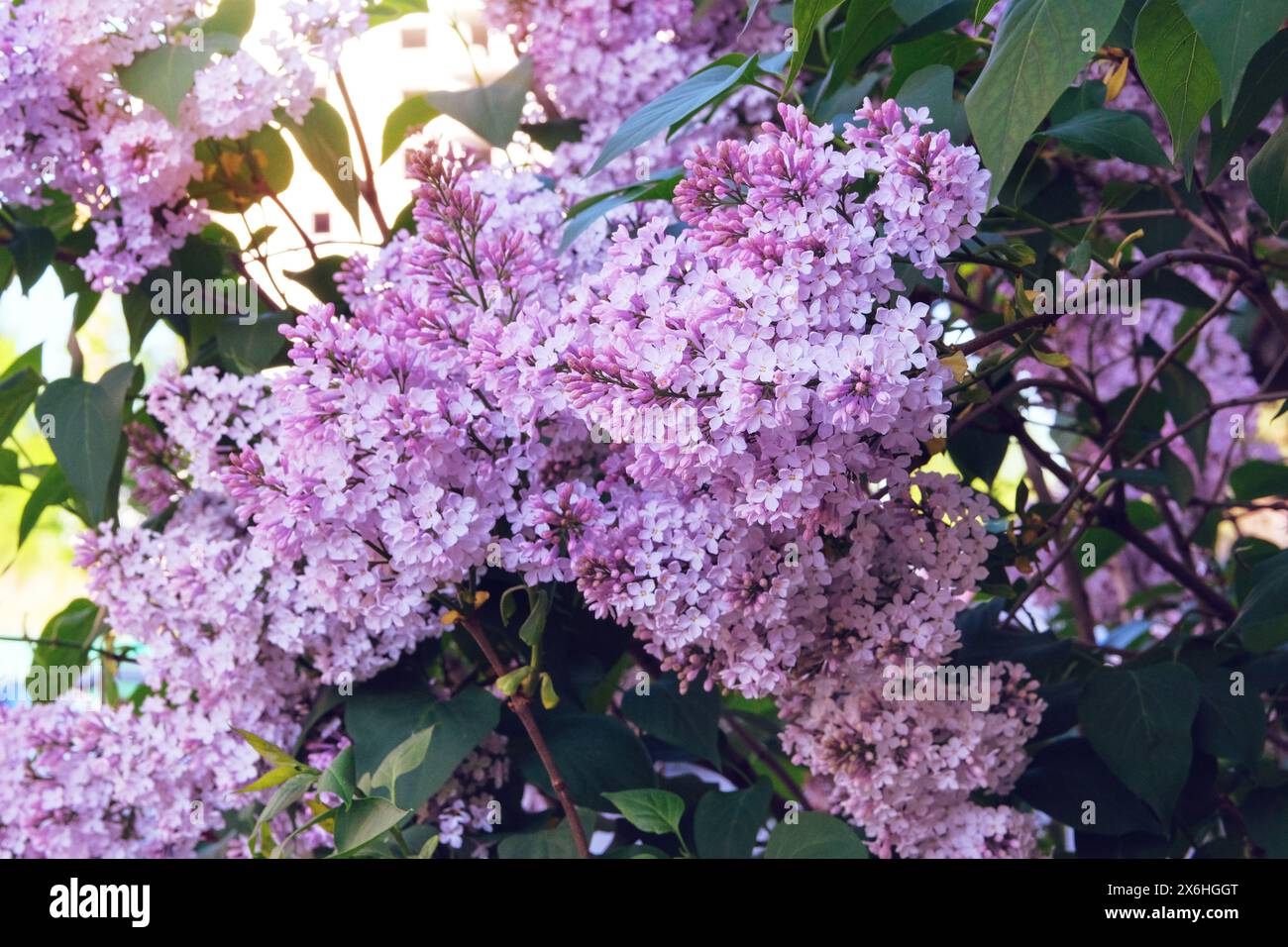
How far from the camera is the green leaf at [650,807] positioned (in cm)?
71

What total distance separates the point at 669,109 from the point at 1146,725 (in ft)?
1.53

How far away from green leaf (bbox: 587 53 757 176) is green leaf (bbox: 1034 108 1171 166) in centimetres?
18

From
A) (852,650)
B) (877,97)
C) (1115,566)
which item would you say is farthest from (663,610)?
(1115,566)

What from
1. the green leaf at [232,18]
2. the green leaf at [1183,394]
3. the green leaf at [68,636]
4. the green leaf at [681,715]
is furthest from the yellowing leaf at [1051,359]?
the green leaf at [68,636]

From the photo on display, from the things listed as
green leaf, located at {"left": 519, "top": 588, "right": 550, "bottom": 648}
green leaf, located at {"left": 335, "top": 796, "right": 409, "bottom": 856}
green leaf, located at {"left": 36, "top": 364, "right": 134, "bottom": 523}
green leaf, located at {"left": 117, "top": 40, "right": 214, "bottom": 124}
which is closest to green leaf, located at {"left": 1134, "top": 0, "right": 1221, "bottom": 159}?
green leaf, located at {"left": 519, "top": 588, "right": 550, "bottom": 648}

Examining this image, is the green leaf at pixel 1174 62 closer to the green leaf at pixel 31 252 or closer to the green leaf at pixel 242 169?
the green leaf at pixel 242 169

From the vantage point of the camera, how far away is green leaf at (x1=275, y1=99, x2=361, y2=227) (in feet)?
3.12

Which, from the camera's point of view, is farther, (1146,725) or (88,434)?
(88,434)

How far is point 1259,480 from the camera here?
1.08 meters

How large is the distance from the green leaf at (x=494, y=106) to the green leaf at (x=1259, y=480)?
70 centimetres

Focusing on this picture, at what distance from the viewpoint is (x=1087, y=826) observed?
0.78 meters

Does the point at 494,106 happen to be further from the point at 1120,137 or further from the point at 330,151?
the point at 1120,137

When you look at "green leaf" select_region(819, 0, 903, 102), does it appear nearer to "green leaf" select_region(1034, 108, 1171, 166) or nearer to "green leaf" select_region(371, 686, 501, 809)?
"green leaf" select_region(1034, 108, 1171, 166)

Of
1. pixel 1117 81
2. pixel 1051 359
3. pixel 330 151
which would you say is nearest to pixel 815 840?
pixel 1051 359
